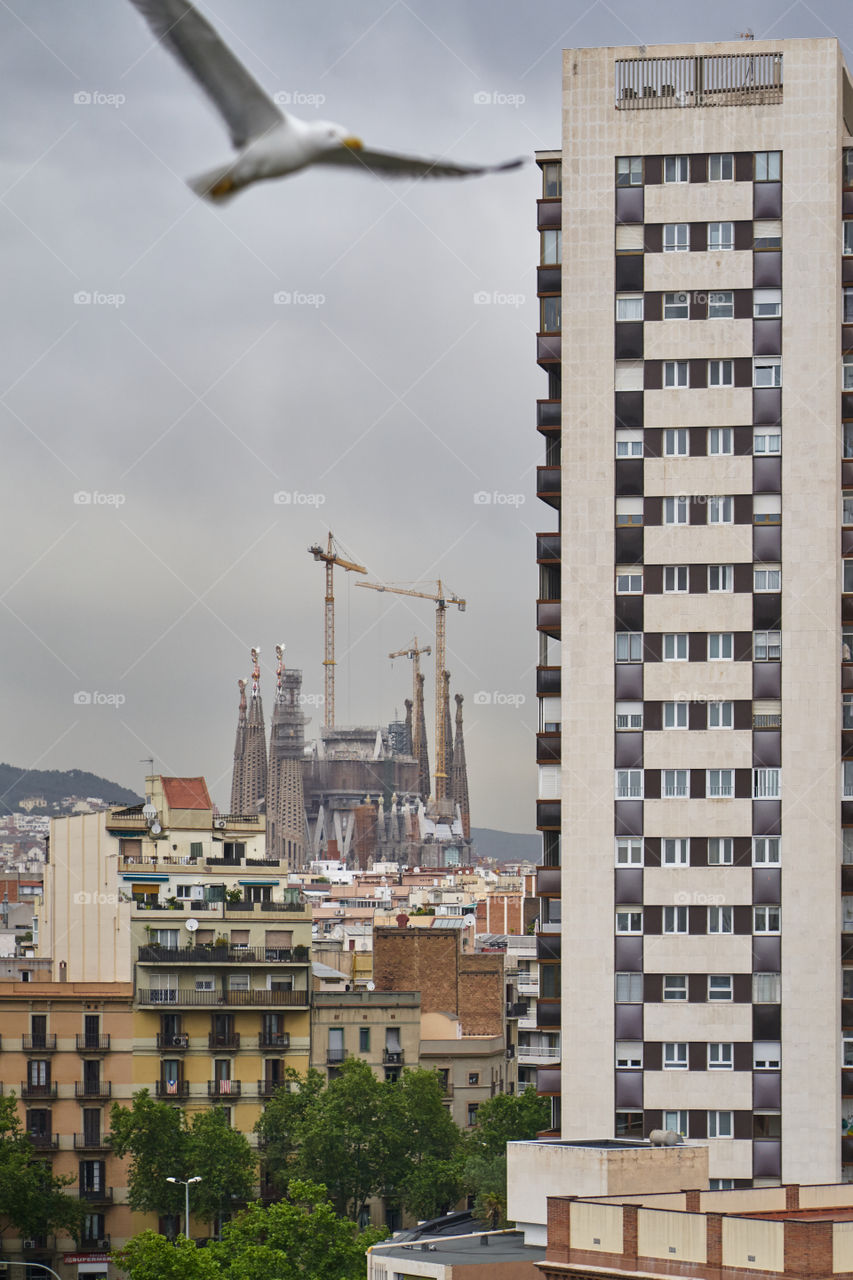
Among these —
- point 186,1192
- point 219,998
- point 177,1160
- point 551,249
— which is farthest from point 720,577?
point 219,998

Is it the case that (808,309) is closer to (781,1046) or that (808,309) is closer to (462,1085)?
(781,1046)

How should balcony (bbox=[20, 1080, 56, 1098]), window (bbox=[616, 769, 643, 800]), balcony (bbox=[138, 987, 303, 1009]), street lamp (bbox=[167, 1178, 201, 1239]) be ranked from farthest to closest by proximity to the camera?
1. balcony (bbox=[138, 987, 303, 1009])
2. balcony (bbox=[20, 1080, 56, 1098])
3. street lamp (bbox=[167, 1178, 201, 1239])
4. window (bbox=[616, 769, 643, 800])

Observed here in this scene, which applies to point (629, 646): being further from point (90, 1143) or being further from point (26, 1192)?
point (90, 1143)

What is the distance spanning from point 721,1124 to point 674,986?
3.67 metres

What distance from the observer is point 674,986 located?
192ft

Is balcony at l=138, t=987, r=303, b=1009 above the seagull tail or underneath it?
underneath

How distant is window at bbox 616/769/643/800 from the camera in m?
59.7

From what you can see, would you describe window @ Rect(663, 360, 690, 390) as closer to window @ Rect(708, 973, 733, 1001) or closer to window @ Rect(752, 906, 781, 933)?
window @ Rect(752, 906, 781, 933)

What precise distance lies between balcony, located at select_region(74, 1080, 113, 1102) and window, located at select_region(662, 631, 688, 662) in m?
29.9

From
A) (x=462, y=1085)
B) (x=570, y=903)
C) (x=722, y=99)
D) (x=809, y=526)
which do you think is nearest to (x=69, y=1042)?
(x=462, y=1085)

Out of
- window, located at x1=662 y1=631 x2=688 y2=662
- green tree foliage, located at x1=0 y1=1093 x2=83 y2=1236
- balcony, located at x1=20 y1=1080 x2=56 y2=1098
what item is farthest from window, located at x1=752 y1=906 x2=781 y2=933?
balcony, located at x1=20 y1=1080 x2=56 y2=1098

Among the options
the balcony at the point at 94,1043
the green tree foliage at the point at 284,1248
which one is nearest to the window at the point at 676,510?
the green tree foliage at the point at 284,1248

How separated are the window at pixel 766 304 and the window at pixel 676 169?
3.64 meters

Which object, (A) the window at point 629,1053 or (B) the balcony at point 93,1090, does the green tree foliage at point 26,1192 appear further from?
(A) the window at point 629,1053
